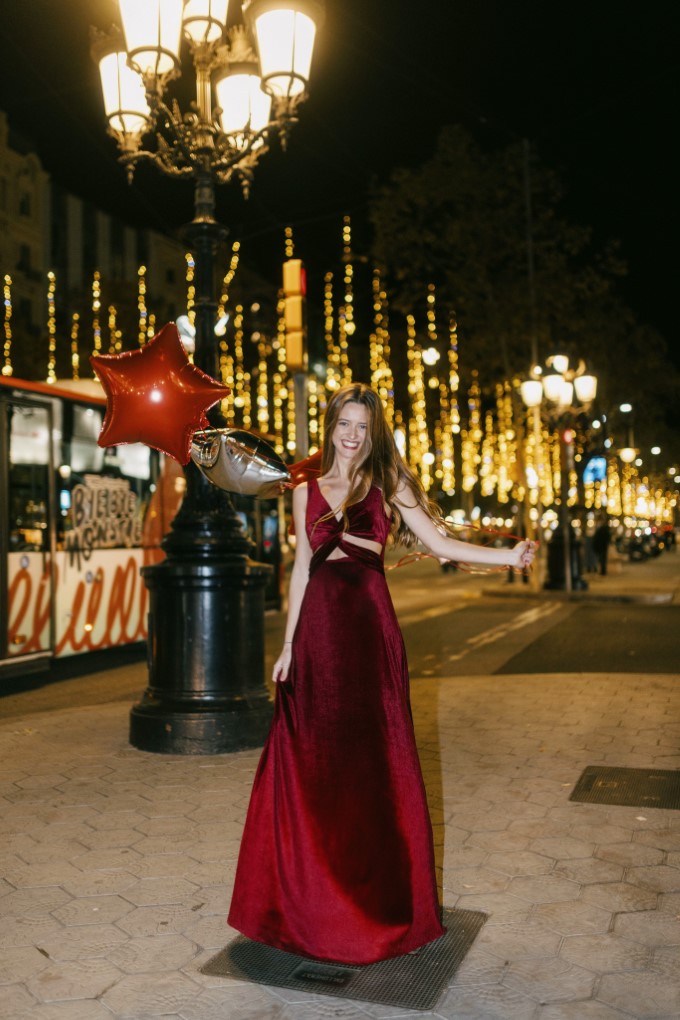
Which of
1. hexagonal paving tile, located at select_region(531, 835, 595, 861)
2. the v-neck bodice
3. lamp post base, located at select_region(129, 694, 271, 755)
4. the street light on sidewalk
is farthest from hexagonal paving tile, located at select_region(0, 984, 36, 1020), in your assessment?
the street light on sidewalk

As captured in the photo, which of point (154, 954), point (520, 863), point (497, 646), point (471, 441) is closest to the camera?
point (154, 954)

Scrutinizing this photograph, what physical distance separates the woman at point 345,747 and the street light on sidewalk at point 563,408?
731 inches

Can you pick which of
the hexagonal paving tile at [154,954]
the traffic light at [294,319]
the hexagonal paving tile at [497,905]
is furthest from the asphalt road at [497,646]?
the hexagonal paving tile at [497,905]

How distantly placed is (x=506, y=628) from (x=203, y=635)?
975 centimetres

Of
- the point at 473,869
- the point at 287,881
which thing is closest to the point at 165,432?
the point at 287,881

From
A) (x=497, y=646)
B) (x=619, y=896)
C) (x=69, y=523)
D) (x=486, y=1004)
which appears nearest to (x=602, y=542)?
(x=497, y=646)

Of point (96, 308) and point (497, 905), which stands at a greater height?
point (96, 308)

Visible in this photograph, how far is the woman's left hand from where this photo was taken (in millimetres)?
3383

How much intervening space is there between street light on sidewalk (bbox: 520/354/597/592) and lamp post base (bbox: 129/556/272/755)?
16033 millimetres

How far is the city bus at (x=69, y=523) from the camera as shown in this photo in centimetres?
962

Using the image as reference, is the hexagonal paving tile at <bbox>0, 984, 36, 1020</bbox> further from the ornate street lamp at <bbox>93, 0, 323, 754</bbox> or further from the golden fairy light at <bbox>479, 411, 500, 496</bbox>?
the golden fairy light at <bbox>479, 411, 500, 496</bbox>

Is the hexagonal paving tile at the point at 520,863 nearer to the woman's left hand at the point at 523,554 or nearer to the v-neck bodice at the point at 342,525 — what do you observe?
the woman's left hand at the point at 523,554

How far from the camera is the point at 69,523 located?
34.5 feet

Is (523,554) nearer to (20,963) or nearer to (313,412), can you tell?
(20,963)
